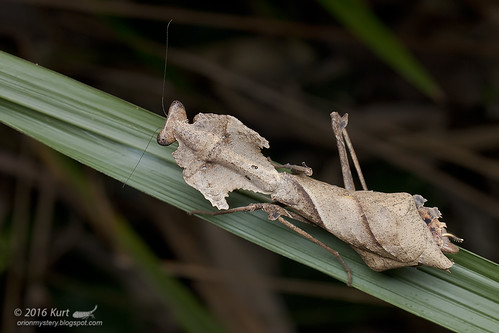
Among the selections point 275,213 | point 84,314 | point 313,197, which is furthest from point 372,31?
point 84,314

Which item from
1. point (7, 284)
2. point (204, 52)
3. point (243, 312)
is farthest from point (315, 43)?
point (7, 284)

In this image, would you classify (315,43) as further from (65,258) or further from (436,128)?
(65,258)

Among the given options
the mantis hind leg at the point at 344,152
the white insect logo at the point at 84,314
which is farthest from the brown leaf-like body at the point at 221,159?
the white insect logo at the point at 84,314

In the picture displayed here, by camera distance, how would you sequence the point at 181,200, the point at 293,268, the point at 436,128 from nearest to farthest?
the point at 181,200
the point at 293,268
the point at 436,128

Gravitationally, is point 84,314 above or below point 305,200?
above

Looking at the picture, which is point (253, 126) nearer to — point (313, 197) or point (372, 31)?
point (372, 31)
